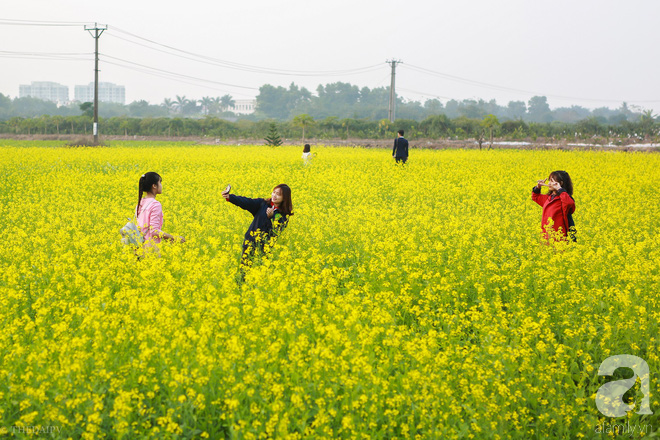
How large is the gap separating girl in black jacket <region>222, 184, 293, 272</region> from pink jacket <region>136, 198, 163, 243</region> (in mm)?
939

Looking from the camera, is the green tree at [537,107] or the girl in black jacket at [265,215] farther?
the green tree at [537,107]

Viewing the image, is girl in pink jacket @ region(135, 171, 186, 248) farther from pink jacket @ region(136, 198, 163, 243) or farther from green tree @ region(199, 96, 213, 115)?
green tree @ region(199, 96, 213, 115)

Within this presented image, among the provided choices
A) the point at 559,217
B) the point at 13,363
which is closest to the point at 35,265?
the point at 13,363

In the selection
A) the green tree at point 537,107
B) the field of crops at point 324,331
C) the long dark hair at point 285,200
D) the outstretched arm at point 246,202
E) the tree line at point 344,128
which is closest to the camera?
the field of crops at point 324,331

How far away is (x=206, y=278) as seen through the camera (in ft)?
17.1

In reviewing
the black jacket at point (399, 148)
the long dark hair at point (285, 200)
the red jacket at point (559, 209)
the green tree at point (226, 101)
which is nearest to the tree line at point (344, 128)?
the black jacket at point (399, 148)

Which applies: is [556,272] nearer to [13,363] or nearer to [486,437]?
[486,437]

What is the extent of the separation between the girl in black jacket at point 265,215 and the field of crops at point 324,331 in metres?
0.29

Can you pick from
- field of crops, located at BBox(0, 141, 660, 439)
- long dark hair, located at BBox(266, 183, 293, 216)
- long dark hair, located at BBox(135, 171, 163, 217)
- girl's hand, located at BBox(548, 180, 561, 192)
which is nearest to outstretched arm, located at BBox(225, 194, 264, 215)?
long dark hair, located at BBox(266, 183, 293, 216)

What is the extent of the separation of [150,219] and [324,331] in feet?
10.6

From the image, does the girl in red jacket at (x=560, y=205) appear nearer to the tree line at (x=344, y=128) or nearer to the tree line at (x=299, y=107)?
the tree line at (x=344, y=128)

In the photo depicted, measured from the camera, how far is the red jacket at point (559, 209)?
6.96 metres

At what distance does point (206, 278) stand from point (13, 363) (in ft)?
6.22

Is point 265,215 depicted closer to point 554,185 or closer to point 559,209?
point 554,185
